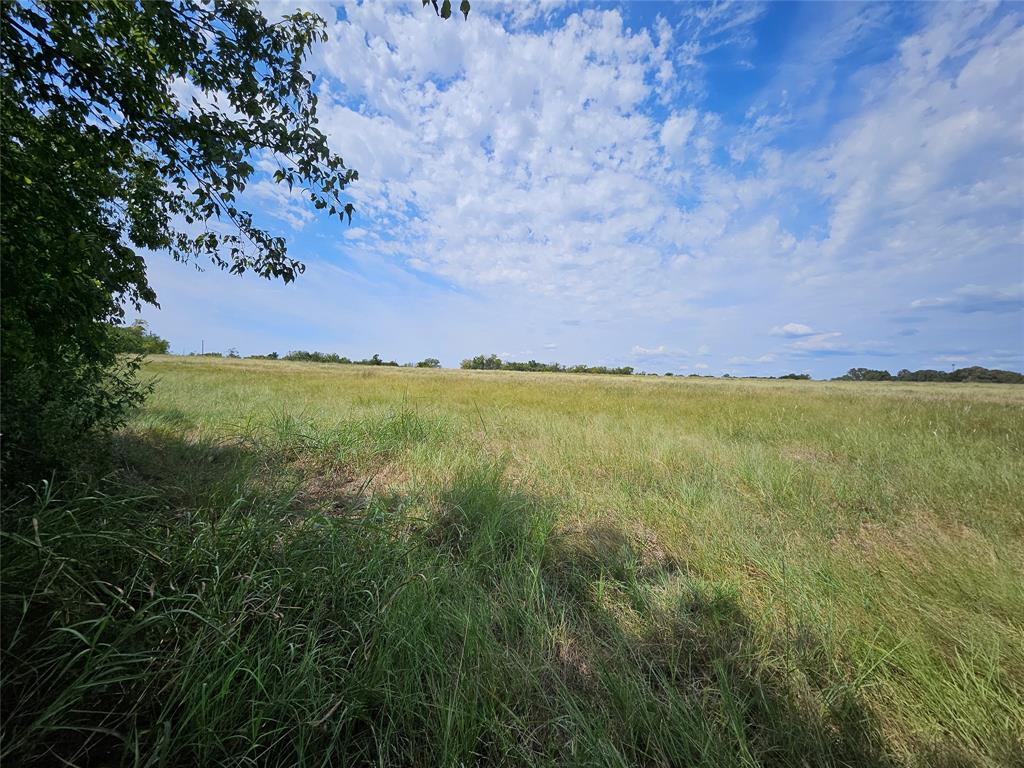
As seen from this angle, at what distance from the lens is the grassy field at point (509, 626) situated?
1.34m

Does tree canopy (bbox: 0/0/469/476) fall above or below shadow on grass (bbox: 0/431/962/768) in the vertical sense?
above

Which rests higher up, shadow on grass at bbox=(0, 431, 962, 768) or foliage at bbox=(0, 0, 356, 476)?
foliage at bbox=(0, 0, 356, 476)

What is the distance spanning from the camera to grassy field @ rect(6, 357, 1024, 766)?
1.34 m

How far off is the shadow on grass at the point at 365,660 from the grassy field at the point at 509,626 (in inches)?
0.5

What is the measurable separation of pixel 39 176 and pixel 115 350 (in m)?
2.20

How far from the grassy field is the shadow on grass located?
13 mm

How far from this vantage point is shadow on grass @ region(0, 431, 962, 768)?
1272mm

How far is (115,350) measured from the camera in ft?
12.4

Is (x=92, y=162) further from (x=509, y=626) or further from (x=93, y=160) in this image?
(x=509, y=626)

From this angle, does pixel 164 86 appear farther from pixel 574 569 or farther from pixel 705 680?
pixel 705 680

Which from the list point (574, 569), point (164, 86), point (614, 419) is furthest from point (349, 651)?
point (614, 419)

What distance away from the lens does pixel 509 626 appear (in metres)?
2.08

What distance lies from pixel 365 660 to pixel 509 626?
0.80 meters

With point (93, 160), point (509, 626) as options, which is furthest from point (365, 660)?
point (93, 160)
